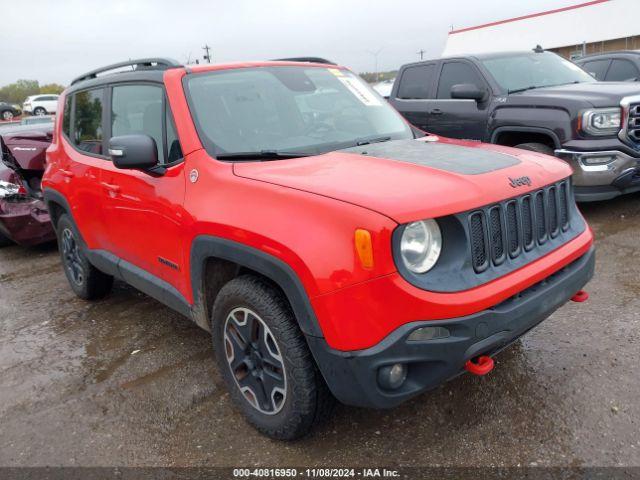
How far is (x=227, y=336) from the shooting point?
109 inches

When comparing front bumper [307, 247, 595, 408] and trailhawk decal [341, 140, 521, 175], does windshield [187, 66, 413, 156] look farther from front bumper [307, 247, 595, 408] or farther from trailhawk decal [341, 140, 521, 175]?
front bumper [307, 247, 595, 408]

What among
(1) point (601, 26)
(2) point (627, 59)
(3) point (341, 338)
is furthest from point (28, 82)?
(3) point (341, 338)

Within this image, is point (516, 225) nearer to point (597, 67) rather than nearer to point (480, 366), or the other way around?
point (480, 366)

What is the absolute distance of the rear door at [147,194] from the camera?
9.90 feet

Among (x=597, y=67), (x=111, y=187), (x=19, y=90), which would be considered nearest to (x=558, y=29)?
(x=597, y=67)

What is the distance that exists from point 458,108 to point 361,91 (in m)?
3.59

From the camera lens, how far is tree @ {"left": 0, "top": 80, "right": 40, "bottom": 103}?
6070 cm

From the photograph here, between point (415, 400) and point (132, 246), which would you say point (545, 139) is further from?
point (132, 246)

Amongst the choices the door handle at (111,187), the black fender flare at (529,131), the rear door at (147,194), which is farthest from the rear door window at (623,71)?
the door handle at (111,187)

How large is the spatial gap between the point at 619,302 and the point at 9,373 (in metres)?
4.27

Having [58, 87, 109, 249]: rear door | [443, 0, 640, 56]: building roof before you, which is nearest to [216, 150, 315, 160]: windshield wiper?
[58, 87, 109, 249]: rear door

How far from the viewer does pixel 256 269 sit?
2422 millimetres

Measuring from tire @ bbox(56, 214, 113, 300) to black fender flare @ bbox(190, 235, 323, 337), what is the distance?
200 cm

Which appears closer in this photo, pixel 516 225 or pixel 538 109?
pixel 516 225
